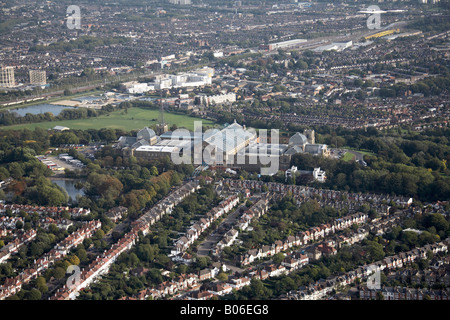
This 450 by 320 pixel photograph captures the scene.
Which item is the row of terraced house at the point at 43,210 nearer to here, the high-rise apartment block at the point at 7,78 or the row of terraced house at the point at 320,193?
the row of terraced house at the point at 320,193

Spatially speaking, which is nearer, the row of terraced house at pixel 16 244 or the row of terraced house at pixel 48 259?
the row of terraced house at pixel 48 259

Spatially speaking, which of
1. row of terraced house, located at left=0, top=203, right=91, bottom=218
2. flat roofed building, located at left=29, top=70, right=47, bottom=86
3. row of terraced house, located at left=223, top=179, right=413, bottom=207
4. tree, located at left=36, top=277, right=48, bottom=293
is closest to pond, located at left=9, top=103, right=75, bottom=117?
flat roofed building, located at left=29, top=70, right=47, bottom=86

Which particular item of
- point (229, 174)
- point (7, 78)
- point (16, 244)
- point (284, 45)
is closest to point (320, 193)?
point (229, 174)

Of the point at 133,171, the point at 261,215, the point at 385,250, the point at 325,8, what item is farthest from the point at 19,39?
the point at 385,250

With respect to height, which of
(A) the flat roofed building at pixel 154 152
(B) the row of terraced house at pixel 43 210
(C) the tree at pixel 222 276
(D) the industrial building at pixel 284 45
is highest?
(D) the industrial building at pixel 284 45

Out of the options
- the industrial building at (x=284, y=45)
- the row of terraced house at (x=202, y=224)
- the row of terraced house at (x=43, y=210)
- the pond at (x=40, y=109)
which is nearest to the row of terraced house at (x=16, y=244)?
the row of terraced house at (x=43, y=210)


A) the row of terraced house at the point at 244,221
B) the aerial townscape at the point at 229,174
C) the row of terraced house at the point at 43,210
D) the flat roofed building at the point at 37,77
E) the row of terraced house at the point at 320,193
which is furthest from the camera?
the flat roofed building at the point at 37,77
